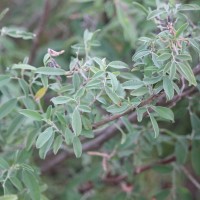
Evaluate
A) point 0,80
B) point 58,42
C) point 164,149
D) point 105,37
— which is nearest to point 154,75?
point 0,80

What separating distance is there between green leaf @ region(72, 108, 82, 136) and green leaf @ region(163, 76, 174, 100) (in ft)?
0.42

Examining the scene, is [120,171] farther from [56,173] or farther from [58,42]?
[58,42]

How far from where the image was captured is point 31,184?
0.80m

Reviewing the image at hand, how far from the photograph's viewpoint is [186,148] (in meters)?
1.00

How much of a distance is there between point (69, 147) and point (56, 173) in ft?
1.33

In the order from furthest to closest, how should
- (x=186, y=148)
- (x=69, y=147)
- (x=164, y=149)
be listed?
(x=164, y=149) < (x=69, y=147) < (x=186, y=148)

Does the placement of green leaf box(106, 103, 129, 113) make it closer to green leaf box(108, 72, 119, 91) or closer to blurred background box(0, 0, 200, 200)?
green leaf box(108, 72, 119, 91)

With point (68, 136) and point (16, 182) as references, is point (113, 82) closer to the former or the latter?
point (68, 136)

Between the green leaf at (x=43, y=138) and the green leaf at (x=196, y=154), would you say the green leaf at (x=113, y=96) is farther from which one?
the green leaf at (x=196, y=154)

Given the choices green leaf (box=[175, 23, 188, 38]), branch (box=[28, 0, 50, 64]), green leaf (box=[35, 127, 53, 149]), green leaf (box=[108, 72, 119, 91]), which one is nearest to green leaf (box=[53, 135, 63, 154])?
green leaf (box=[35, 127, 53, 149])

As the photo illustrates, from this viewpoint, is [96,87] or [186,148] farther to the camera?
[186,148]

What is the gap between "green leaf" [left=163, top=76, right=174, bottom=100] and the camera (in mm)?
708

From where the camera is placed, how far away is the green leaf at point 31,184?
795 mm

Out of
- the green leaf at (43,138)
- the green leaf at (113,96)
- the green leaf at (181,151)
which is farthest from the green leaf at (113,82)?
the green leaf at (181,151)
